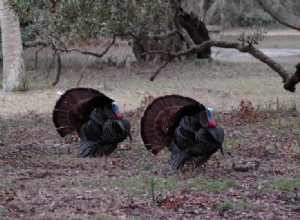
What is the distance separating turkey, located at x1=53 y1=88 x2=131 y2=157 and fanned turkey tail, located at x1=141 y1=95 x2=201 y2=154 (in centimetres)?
43

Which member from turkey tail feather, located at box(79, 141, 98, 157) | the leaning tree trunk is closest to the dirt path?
the leaning tree trunk

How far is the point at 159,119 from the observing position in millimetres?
8367

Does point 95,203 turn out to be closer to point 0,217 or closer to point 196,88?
point 0,217

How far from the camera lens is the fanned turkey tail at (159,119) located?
835cm

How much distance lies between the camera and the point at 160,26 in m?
13.8

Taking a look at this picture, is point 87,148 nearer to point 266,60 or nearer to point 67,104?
point 67,104

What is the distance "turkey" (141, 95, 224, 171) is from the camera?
7820 millimetres

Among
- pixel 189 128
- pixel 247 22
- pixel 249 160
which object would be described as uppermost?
pixel 189 128

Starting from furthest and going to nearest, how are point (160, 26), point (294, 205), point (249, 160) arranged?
point (160, 26)
point (249, 160)
point (294, 205)

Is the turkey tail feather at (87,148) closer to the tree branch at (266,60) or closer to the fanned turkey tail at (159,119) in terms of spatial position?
the fanned turkey tail at (159,119)

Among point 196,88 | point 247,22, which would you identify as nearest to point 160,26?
point 196,88

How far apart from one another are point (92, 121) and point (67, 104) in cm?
60

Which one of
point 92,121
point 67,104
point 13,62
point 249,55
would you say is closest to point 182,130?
point 92,121

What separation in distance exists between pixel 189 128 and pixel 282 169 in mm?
1168
